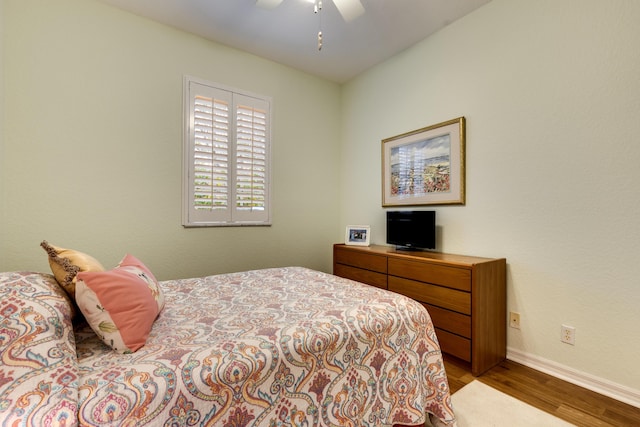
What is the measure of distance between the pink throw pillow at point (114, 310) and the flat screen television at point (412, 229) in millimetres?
2221

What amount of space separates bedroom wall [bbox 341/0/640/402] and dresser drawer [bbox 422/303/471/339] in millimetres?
491

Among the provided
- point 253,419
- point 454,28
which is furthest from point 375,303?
point 454,28

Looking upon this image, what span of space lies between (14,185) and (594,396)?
4092 mm

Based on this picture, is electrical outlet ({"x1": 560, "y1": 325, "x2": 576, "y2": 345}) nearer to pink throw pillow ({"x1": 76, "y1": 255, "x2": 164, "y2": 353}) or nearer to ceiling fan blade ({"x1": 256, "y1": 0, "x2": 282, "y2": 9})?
pink throw pillow ({"x1": 76, "y1": 255, "x2": 164, "y2": 353})

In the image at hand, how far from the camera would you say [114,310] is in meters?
1.06

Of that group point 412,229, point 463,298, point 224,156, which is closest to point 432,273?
point 463,298

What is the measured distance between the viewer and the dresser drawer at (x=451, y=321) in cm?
204

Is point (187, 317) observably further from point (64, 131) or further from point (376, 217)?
point (376, 217)

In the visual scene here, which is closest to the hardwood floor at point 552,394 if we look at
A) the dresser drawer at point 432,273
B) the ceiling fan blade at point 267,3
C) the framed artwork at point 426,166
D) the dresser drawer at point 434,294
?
the dresser drawer at point 434,294

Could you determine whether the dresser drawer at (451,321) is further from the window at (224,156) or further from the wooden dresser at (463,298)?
the window at (224,156)

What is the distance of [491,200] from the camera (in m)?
2.35

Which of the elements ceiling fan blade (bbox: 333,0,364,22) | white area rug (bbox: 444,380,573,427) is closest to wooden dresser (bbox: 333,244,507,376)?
white area rug (bbox: 444,380,573,427)

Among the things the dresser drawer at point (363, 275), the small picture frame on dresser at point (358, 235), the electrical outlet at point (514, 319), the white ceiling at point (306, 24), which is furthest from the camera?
the small picture frame on dresser at point (358, 235)

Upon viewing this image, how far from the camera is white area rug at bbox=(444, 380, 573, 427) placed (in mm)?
1526
